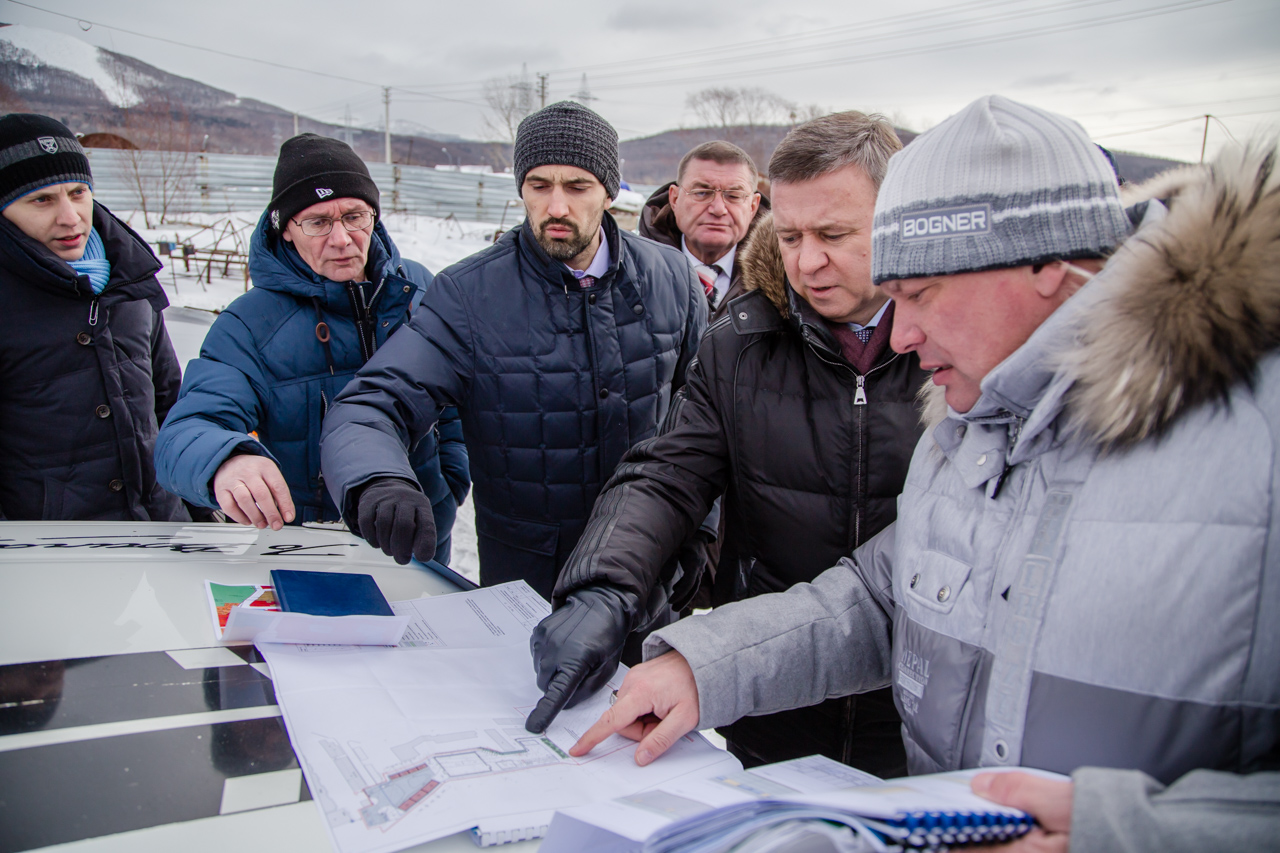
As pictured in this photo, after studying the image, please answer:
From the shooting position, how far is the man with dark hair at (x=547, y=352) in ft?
5.90

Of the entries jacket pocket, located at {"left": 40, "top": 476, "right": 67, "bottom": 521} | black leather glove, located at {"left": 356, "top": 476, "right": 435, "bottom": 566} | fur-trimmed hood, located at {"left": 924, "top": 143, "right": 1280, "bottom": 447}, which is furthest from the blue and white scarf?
fur-trimmed hood, located at {"left": 924, "top": 143, "right": 1280, "bottom": 447}

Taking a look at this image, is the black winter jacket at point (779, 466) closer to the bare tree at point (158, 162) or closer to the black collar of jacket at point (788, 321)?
the black collar of jacket at point (788, 321)

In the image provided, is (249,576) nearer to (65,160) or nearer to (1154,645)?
(1154,645)

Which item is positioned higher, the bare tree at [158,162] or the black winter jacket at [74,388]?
the bare tree at [158,162]

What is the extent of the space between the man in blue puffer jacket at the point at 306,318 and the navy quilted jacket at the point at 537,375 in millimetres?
256

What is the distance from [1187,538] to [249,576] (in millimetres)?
1460

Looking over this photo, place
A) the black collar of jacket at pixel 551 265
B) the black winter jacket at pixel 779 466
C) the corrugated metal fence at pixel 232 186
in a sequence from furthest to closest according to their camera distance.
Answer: the corrugated metal fence at pixel 232 186 < the black collar of jacket at pixel 551 265 < the black winter jacket at pixel 779 466

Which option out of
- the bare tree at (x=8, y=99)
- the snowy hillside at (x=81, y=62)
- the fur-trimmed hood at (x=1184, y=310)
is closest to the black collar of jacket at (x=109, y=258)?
the fur-trimmed hood at (x=1184, y=310)

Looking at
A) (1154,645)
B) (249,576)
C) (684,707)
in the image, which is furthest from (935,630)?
(249,576)

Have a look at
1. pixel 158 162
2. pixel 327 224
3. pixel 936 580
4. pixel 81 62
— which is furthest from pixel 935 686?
pixel 81 62

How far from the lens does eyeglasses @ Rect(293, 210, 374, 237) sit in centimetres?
198

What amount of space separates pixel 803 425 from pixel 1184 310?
0.79 m

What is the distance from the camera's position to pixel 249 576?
1.38 m

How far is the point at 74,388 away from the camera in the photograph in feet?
7.28
